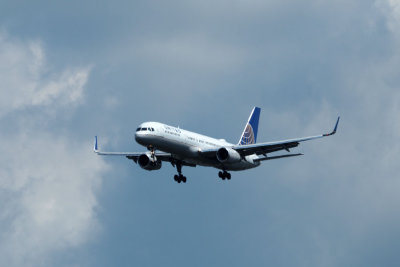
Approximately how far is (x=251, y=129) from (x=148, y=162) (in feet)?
68.2

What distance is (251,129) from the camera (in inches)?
4446

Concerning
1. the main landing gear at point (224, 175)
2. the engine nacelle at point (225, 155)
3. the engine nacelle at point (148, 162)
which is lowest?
the engine nacelle at point (225, 155)

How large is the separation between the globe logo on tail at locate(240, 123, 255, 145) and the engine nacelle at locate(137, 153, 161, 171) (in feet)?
54.2

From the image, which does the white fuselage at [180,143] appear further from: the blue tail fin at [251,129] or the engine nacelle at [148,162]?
the blue tail fin at [251,129]

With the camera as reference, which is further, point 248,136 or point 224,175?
point 248,136

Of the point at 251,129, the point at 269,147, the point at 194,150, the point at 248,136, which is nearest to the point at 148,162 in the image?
the point at 194,150

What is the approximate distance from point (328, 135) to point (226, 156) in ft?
36.0

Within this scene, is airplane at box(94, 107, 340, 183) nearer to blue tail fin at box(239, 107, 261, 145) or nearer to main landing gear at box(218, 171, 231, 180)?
main landing gear at box(218, 171, 231, 180)

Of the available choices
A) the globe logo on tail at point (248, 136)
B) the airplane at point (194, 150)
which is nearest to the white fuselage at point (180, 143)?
the airplane at point (194, 150)

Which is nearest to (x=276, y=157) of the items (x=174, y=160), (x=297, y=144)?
(x=297, y=144)

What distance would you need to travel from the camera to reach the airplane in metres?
89.8

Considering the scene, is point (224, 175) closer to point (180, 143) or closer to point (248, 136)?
point (180, 143)

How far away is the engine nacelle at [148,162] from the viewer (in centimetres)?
9600

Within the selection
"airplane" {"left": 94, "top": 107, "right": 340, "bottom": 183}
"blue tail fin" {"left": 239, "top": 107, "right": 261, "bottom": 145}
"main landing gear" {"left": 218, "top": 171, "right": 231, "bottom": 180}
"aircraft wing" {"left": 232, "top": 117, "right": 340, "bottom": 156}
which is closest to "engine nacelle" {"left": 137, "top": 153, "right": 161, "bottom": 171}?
"airplane" {"left": 94, "top": 107, "right": 340, "bottom": 183}
